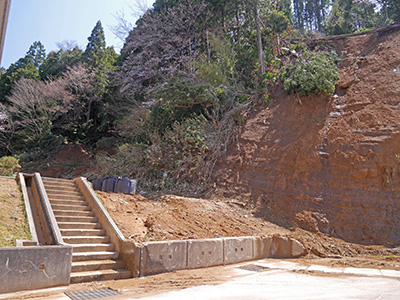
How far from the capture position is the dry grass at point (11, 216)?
534cm

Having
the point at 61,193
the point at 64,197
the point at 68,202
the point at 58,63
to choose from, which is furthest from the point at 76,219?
the point at 58,63

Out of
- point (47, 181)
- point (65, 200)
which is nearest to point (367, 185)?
point (65, 200)

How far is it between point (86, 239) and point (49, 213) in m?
1.02

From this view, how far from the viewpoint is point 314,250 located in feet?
27.1

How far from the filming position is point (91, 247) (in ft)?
20.0

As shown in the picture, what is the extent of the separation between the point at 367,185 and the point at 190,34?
12257mm

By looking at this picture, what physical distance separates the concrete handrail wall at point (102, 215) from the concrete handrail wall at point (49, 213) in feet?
3.35

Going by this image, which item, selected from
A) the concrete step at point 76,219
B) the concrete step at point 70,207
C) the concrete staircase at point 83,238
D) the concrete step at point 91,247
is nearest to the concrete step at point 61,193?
the concrete staircase at point 83,238

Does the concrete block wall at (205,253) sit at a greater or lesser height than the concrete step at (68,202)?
lesser

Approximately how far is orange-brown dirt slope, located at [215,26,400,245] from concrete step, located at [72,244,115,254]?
5.04 meters

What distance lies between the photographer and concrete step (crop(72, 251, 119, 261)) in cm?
569

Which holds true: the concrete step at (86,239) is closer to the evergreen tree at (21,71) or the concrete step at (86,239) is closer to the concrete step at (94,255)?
the concrete step at (94,255)

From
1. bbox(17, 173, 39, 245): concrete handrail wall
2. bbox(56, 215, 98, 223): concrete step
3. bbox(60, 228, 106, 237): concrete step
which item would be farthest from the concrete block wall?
bbox(17, 173, 39, 245): concrete handrail wall

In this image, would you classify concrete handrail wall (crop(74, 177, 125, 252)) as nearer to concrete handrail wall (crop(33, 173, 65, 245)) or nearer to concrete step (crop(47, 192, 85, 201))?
concrete step (crop(47, 192, 85, 201))
